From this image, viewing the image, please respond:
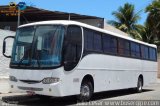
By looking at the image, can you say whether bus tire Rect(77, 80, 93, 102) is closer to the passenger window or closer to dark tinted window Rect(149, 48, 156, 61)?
the passenger window

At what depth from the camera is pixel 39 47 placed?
14.2 meters

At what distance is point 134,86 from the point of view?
70.5 feet

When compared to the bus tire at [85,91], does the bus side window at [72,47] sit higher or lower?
higher

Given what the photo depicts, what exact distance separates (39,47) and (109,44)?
4.66m

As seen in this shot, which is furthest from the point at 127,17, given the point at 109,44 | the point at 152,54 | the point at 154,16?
the point at 109,44


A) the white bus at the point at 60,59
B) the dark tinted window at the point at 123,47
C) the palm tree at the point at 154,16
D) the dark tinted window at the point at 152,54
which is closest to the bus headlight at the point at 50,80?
the white bus at the point at 60,59

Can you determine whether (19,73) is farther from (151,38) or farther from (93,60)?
(151,38)

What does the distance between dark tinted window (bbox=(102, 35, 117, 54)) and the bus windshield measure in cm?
359

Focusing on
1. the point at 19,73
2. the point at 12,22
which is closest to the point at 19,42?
the point at 19,73

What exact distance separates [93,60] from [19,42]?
312 centimetres

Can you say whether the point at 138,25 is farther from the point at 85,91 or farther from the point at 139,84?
the point at 85,91

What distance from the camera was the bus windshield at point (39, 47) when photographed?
544 inches

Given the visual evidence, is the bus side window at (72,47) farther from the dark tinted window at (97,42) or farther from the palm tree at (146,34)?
the palm tree at (146,34)

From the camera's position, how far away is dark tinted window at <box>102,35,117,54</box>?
17.4m
